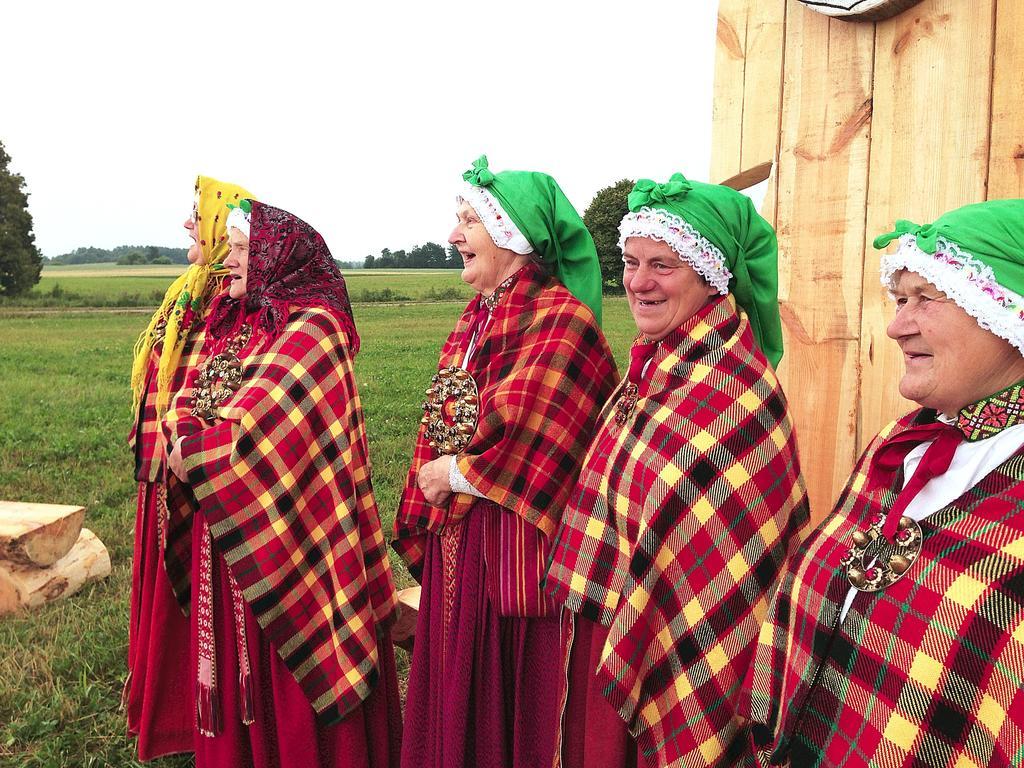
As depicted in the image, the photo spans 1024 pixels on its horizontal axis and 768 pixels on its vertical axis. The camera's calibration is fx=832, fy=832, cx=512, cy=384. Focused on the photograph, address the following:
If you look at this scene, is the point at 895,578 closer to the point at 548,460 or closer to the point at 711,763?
the point at 711,763

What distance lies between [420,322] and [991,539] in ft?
33.8

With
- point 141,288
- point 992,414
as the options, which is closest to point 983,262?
point 992,414

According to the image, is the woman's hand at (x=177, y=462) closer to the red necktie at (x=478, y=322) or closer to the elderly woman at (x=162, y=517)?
the elderly woman at (x=162, y=517)

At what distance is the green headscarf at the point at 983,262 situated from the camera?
1313mm

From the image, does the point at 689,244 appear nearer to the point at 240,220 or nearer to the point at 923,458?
the point at 923,458

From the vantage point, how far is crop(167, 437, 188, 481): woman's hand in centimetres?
270

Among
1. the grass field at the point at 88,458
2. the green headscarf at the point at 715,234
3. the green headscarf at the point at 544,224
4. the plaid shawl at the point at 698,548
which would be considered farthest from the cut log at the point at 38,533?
the green headscarf at the point at 715,234

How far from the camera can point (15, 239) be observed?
1427cm

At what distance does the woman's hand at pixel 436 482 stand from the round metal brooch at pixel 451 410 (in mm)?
82

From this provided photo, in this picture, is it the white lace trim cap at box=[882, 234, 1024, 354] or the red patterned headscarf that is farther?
the red patterned headscarf

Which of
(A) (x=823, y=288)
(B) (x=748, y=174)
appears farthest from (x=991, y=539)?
(B) (x=748, y=174)

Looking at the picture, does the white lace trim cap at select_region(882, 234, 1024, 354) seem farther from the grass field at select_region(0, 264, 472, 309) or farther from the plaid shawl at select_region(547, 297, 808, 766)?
the grass field at select_region(0, 264, 472, 309)

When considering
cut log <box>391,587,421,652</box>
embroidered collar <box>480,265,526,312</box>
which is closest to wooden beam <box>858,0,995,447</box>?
embroidered collar <box>480,265,526,312</box>

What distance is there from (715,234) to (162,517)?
2.17 meters
